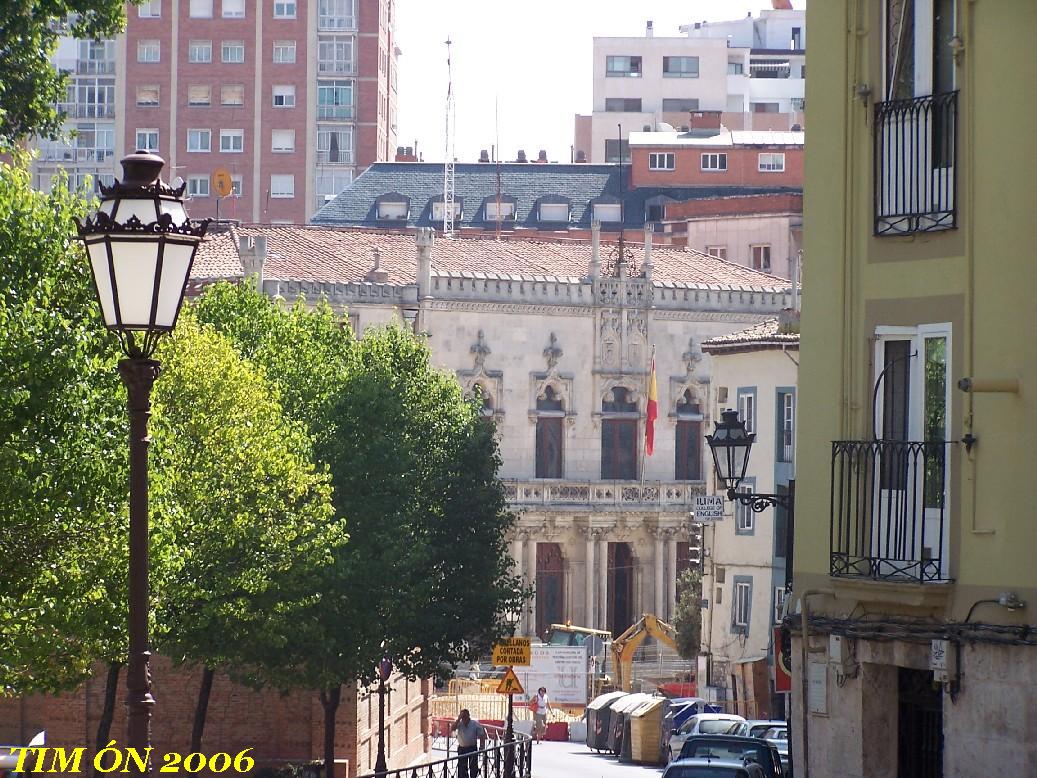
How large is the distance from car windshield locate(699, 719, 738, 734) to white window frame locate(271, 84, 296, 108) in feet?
247

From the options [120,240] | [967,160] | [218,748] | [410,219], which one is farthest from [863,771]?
[410,219]

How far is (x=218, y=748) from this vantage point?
37781mm

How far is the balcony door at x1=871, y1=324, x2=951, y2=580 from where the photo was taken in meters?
16.4

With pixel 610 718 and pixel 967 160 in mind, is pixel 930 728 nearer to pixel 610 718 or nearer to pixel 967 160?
pixel 967 160

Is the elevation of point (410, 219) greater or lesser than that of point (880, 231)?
greater

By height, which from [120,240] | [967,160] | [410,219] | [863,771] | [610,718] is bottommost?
[610,718]

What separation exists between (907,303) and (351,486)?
23178 mm

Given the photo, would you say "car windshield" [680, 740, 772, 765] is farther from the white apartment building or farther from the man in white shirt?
the white apartment building

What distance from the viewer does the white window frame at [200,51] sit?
106875 millimetres

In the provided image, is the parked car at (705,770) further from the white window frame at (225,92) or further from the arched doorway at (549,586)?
the white window frame at (225,92)

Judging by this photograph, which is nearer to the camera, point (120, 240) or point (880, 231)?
point (120, 240)

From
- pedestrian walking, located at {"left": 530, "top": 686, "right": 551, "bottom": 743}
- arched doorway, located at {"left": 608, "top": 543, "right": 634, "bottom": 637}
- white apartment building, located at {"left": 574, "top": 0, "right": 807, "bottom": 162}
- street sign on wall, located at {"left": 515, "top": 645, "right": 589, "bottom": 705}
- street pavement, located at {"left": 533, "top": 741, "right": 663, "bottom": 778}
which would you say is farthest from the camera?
white apartment building, located at {"left": 574, "top": 0, "right": 807, "bottom": 162}

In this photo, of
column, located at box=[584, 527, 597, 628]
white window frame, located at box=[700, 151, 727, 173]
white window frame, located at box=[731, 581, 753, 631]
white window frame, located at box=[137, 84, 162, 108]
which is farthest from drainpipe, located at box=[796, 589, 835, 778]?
white window frame, located at box=[137, 84, 162, 108]

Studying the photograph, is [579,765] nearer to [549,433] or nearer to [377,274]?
[377,274]
